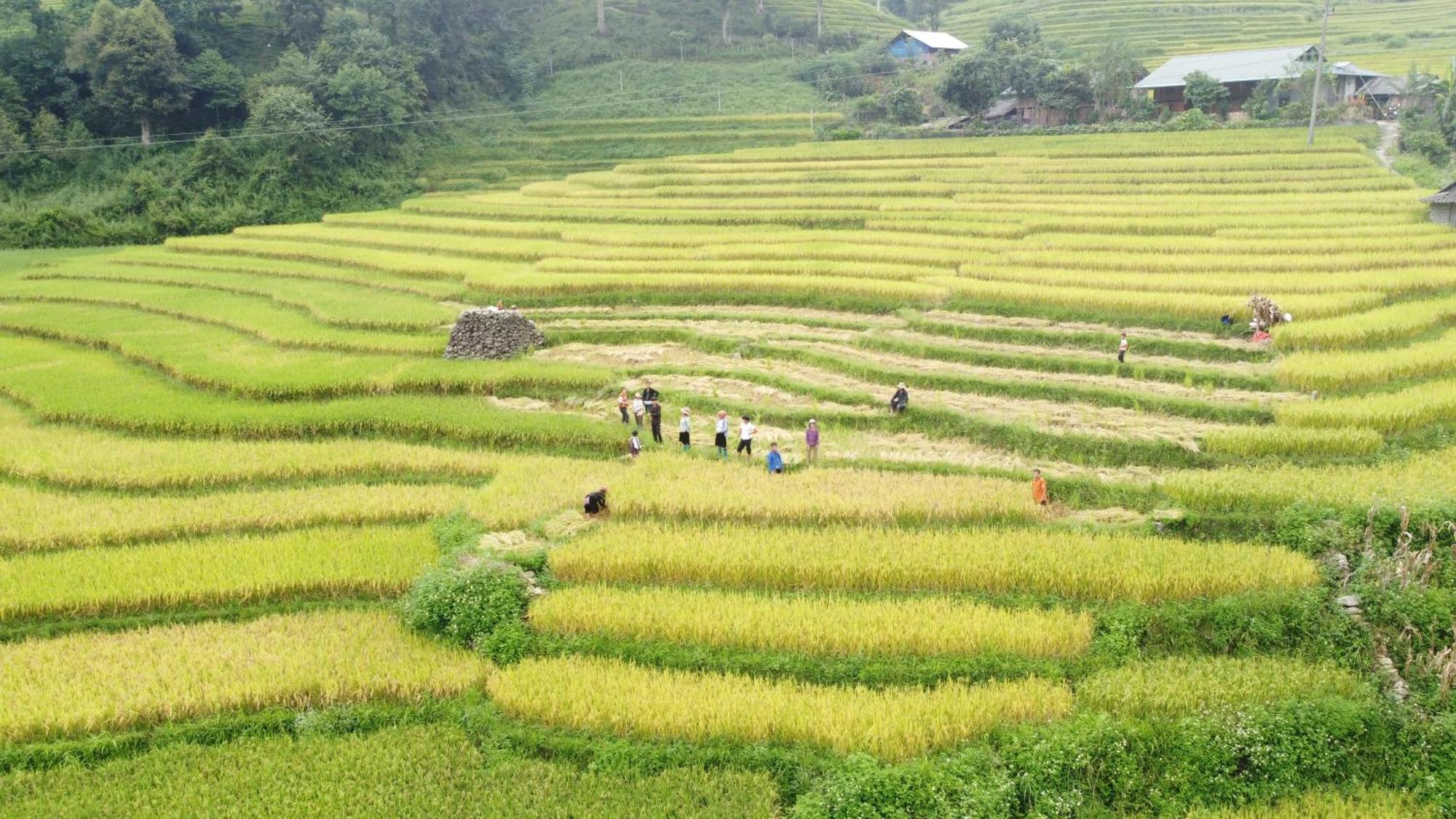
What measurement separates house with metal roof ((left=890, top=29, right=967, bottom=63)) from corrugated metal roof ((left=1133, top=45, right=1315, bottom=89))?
14767mm

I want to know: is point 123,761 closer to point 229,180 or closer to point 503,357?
point 503,357

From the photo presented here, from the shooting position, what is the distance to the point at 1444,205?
24094 millimetres

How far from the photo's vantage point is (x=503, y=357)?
20.6 m

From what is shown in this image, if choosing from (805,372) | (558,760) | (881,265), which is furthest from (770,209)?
(558,760)

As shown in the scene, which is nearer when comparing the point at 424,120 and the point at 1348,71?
the point at 1348,71

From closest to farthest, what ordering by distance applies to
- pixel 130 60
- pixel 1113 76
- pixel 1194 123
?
pixel 1194 123 < pixel 130 60 < pixel 1113 76

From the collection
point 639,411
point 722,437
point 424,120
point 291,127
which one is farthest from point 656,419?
point 424,120

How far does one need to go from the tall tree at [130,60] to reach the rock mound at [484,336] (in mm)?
30056

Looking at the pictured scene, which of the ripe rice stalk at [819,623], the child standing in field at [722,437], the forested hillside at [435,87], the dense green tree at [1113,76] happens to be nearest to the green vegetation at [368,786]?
the ripe rice stalk at [819,623]

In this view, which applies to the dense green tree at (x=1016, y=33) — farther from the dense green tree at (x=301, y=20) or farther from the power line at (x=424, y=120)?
the dense green tree at (x=301, y=20)

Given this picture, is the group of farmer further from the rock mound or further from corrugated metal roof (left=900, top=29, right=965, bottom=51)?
corrugated metal roof (left=900, top=29, right=965, bottom=51)

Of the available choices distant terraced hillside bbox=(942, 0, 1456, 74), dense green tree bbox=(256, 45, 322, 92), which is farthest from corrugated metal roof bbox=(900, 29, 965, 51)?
dense green tree bbox=(256, 45, 322, 92)

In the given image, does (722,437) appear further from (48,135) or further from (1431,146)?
(48,135)

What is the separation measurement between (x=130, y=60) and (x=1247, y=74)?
49.3 metres
